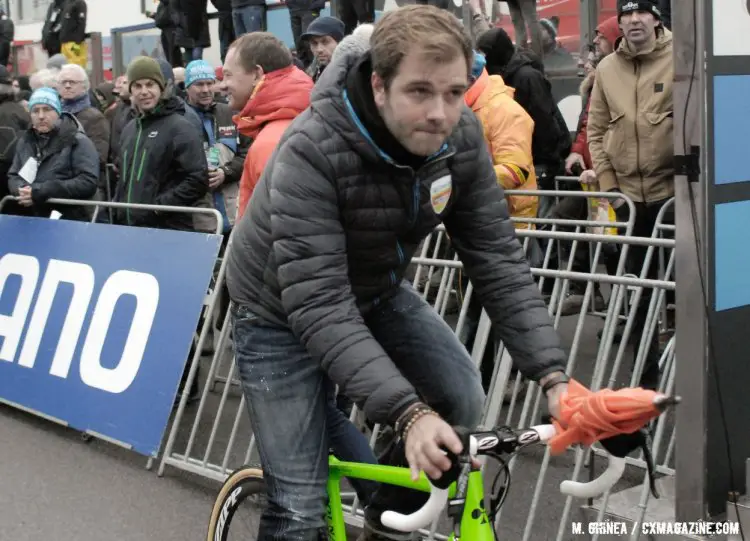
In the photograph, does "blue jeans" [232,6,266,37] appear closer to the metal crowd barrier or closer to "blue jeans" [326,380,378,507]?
the metal crowd barrier

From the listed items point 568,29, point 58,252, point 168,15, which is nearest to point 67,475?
point 58,252

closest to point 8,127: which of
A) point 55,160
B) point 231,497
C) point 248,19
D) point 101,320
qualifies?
point 55,160

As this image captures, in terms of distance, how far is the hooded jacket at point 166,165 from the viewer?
746cm

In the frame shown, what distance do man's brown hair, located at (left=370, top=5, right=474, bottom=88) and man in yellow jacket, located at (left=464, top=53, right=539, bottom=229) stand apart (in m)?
3.70

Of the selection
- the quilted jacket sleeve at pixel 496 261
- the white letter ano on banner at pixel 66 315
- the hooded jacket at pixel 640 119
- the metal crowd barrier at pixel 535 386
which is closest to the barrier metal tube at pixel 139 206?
the metal crowd barrier at pixel 535 386

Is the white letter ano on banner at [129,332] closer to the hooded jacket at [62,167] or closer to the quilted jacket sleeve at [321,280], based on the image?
the hooded jacket at [62,167]

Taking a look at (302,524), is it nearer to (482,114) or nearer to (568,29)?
(482,114)

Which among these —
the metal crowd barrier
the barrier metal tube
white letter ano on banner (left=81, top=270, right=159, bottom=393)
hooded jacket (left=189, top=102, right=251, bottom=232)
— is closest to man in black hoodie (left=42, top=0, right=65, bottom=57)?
hooded jacket (left=189, top=102, right=251, bottom=232)

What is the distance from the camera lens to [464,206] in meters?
3.13

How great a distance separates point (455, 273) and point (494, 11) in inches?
234

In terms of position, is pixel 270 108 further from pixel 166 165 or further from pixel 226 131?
pixel 226 131

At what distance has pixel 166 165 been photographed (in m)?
7.49

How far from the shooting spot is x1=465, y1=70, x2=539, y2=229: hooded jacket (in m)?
6.39

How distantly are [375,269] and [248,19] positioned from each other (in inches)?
354
